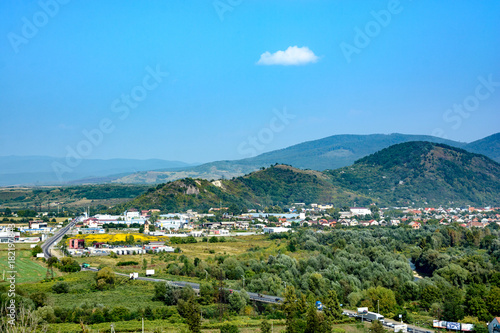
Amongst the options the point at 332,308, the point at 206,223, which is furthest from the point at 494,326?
the point at 206,223

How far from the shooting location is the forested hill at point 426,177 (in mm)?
113125

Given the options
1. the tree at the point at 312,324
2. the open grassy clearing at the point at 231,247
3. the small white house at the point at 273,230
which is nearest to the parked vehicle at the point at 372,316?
the tree at the point at 312,324

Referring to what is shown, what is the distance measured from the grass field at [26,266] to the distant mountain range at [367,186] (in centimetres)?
3943

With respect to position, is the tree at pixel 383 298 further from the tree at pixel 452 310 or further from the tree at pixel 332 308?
the tree at pixel 332 308

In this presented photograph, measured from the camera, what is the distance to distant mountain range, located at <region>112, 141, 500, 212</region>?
8869cm

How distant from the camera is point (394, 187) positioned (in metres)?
120

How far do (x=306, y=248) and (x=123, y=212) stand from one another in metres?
40.1

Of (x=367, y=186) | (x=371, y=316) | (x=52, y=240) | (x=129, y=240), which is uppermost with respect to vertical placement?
(x=367, y=186)

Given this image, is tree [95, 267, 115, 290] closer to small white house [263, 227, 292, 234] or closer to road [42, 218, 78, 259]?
road [42, 218, 78, 259]

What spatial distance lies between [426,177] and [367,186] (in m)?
13.9

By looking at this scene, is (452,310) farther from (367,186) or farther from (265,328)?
(367,186)

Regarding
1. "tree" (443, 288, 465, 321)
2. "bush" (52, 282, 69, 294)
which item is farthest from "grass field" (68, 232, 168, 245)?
"tree" (443, 288, 465, 321)

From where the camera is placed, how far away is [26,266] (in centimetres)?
3394

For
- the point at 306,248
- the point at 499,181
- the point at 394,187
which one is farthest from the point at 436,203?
the point at 306,248
